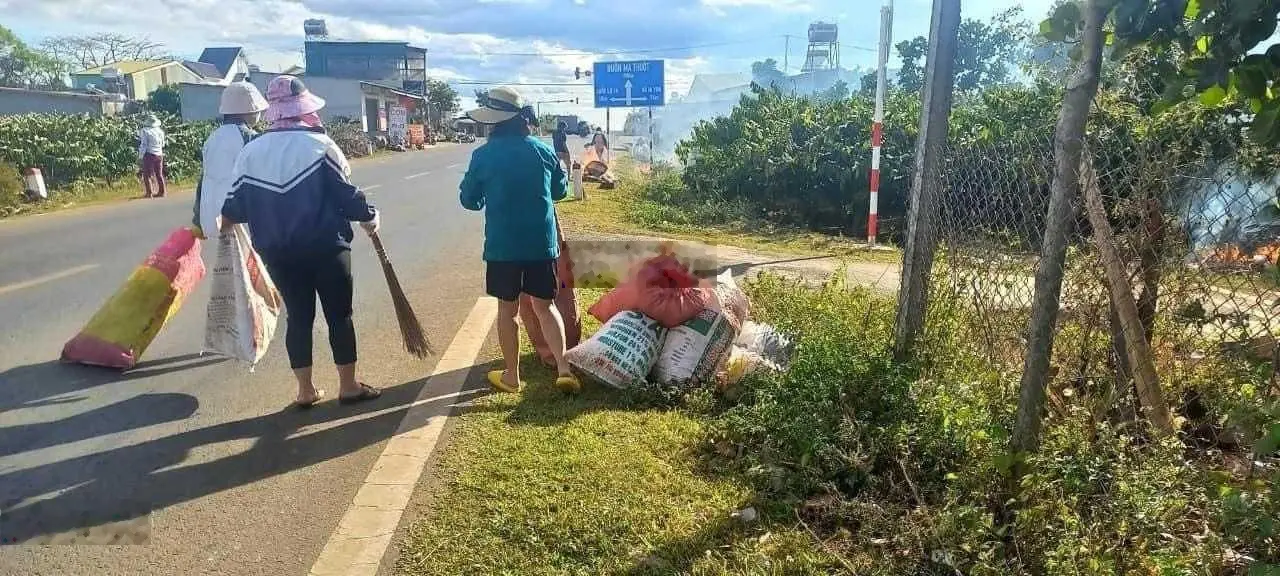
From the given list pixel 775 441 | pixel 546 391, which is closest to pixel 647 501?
pixel 775 441

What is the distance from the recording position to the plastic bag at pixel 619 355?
4211 mm

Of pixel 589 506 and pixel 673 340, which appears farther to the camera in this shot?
pixel 673 340

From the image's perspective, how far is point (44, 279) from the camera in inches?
290

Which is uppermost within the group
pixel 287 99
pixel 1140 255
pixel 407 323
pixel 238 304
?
pixel 287 99

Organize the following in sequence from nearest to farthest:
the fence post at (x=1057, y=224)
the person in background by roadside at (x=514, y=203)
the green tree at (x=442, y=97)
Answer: the fence post at (x=1057, y=224) < the person in background by roadside at (x=514, y=203) < the green tree at (x=442, y=97)

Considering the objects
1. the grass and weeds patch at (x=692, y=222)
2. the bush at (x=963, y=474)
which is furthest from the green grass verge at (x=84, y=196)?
the bush at (x=963, y=474)

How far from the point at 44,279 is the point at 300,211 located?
17.0ft

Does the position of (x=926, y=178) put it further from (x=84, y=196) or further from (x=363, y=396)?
(x=84, y=196)

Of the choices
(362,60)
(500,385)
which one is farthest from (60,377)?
(362,60)

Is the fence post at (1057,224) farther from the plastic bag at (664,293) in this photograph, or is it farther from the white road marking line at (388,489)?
the white road marking line at (388,489)

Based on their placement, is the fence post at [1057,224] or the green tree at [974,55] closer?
the fence post at [1057,224]

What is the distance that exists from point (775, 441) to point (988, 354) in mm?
1139

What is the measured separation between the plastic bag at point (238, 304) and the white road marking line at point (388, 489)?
93 centimetres

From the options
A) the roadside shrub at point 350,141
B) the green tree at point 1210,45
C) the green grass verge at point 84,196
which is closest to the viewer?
the green tree at point 1210,45
